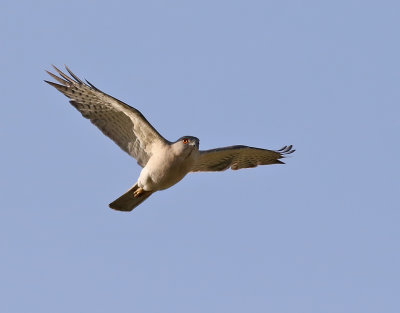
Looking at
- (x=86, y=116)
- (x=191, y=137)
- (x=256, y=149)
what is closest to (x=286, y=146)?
(x=256, y=149)

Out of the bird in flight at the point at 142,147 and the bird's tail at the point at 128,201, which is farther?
the bird's tail at the point at 128,201

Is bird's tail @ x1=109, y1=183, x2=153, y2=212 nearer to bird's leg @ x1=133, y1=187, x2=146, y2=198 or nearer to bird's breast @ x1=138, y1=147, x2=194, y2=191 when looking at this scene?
bird's leg @ x1=133, y1=187, x2=146, y2=198

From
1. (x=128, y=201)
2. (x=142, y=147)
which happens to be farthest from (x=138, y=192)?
(x=142, y=147)

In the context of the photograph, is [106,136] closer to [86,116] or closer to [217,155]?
[86,116]

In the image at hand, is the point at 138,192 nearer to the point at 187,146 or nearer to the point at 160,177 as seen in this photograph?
the point at 160,177

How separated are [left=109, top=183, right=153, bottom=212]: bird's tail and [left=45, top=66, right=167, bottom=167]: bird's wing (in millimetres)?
534

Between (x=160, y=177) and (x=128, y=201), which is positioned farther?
(x=128, y=201)

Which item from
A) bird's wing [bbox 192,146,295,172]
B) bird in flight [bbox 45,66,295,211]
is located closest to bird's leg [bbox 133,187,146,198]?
bird in flight [bbox 45,66,295,211]

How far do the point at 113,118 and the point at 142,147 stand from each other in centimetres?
74

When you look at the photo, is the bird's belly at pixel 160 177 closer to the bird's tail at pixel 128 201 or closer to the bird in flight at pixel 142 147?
the bird in flight at pixel 142 147

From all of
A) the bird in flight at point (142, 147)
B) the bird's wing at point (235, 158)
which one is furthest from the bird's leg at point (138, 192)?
the bird's wing at point (235, 158)

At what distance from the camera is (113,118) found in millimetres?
18750

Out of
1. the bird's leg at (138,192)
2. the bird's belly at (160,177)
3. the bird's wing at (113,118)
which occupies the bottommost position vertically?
the bird's belly at (160,177)

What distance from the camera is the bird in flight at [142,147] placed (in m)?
18.1
